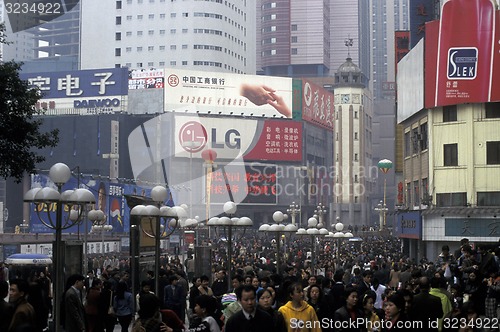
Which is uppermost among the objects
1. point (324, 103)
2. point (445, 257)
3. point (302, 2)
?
point (302, 2)

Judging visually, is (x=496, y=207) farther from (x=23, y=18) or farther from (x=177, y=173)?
(x=23, y=18)

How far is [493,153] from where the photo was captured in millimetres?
43031

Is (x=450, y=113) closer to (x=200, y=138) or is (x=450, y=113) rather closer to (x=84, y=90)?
(x=200, y=138)

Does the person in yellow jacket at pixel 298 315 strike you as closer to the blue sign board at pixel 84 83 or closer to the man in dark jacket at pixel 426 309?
the man in dark jacket at pixel 426 309

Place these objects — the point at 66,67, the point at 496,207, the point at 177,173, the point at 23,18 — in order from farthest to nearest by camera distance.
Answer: the point at 23,18 < the point at 66,67 < the point at 177,173 < the point at 496,207

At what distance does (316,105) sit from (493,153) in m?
82.8

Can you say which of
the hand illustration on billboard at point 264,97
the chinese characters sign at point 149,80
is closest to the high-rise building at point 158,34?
the hand illustration on billboard at point 264,97

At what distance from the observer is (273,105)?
388 feet

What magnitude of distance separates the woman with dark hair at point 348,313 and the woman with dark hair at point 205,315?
1721 millimetres

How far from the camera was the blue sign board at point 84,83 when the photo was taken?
112250 millimetres

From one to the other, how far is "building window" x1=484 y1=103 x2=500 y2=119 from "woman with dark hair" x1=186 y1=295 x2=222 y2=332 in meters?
35.1

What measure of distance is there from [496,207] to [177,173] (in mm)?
71174

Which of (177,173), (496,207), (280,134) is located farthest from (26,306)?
(280,134)

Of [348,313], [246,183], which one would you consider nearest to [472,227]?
[348,313]
